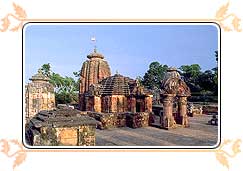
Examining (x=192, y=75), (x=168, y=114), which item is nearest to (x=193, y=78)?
(x=192, y=75)

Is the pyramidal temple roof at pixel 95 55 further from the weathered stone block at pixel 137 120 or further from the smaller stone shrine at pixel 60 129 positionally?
the weathered stone block at pixel 137 120

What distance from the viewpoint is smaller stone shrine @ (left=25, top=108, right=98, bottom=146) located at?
267cm

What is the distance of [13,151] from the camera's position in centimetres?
262

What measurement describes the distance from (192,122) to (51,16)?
1.55m

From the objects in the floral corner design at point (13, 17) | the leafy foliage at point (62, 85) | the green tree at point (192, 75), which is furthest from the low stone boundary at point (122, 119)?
the floral corner design at point (13, 17)

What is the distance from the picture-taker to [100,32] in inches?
105

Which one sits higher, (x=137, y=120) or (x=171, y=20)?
(x=171, y=20)

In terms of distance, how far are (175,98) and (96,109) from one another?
790 millimetres

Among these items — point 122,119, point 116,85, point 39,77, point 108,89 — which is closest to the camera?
point 39,77

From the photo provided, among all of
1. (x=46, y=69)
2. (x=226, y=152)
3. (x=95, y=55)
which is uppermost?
(x=95, y=55)

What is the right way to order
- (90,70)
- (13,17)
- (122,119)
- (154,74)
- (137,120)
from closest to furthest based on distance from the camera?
1. (13,17)
2. (154,74)
3. (137,120)
4. (122,119)
5. (90,70)

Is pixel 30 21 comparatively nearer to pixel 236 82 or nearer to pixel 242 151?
pixel 236 82

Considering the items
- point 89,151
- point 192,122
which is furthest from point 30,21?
point 192,122

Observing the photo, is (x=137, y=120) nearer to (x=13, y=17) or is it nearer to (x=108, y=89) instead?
(x=108, y=89)
